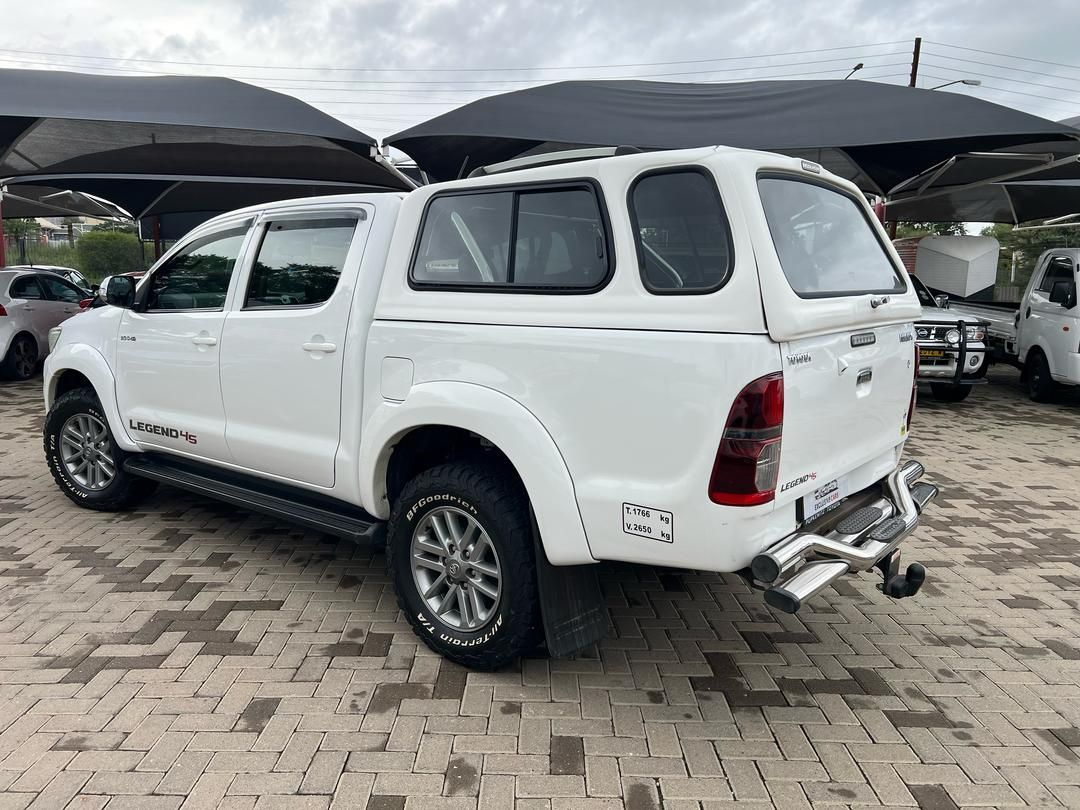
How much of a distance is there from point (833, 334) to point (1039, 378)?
942 cm

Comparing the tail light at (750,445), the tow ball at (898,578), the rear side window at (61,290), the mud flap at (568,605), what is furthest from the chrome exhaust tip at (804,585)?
the rear side window at (61,290)

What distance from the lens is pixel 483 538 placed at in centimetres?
305

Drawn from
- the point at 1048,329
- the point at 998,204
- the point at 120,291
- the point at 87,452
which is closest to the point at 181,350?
the point at 120,291

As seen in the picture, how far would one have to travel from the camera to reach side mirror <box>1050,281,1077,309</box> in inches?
371

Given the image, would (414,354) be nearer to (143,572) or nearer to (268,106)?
(143,572)

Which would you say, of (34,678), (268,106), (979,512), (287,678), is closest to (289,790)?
(287,678)

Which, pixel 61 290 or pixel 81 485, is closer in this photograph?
pixel 81 485

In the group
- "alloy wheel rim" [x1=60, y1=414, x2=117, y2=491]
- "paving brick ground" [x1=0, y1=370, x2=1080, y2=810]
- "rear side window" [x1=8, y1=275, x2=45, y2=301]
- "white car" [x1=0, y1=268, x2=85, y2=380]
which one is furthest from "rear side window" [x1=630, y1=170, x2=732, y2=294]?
"rear side window" [x1=8, y1=275, x2=45, y2=301]

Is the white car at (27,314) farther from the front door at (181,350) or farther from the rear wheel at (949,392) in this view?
the rear wheel at (949,392)

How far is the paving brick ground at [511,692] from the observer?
253cm

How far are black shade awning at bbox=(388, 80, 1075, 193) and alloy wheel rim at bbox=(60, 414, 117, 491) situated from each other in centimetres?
627

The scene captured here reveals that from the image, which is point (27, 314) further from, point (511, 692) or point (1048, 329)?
point (1048, 329)

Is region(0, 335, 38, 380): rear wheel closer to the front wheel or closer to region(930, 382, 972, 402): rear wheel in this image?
the front wheel

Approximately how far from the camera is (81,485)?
513 cm
